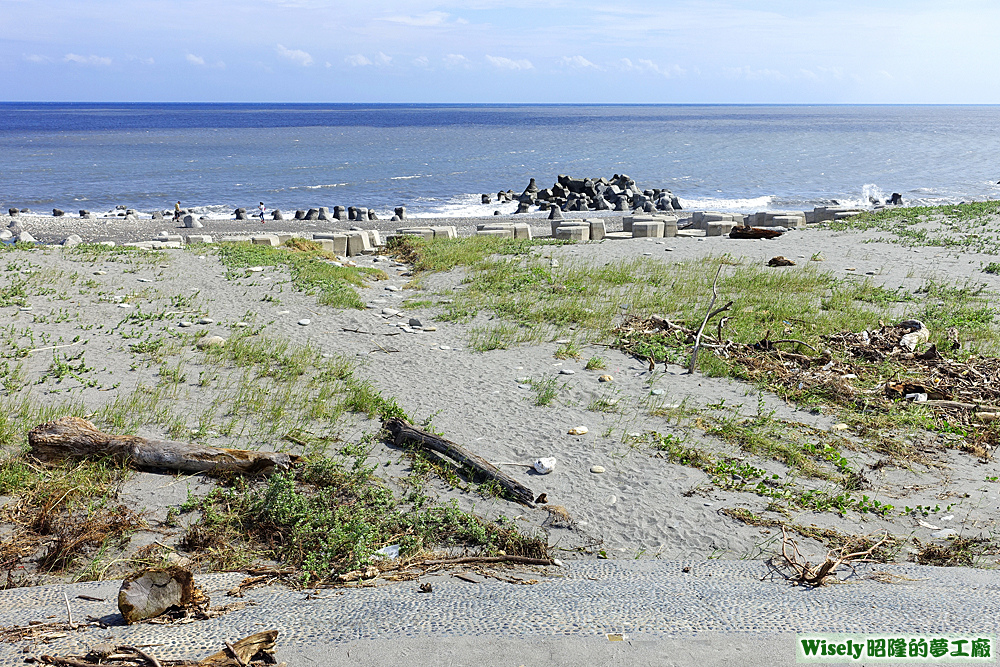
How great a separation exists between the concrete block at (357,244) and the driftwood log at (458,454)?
455 inches

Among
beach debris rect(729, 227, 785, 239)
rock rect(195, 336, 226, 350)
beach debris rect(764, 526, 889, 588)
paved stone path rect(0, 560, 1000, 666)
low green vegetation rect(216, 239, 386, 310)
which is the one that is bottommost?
beach debris rect(764, 526, 889, 588)

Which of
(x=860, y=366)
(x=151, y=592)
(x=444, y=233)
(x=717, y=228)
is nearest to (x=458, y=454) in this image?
(x=151, y=592)

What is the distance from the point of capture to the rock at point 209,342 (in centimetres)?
798

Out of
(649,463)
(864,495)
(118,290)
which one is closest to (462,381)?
(649,463)

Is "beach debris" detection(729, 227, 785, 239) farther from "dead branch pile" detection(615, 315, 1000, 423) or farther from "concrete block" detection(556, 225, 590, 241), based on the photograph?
"dead branch pile" detection(615, 315, 1000, 423)

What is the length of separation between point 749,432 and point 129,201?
114 feet

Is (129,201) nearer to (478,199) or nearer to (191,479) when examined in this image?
(478,199)

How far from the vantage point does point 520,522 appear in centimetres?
480

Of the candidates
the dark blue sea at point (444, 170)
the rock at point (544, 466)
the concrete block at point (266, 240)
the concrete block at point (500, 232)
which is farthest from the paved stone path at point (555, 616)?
the dark blue sea at point (444, 170)

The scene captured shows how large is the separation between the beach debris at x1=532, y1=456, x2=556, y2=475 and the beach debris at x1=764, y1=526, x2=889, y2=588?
5.57 feet

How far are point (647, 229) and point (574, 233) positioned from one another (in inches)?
82.1

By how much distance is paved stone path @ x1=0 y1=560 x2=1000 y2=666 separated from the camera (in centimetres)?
314

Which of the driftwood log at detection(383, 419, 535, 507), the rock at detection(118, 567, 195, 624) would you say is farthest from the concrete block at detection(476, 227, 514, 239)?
the rock at detection(118, 567, 195, 624)

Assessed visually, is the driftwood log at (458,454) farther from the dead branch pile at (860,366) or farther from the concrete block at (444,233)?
the concrete block at (444,233)
